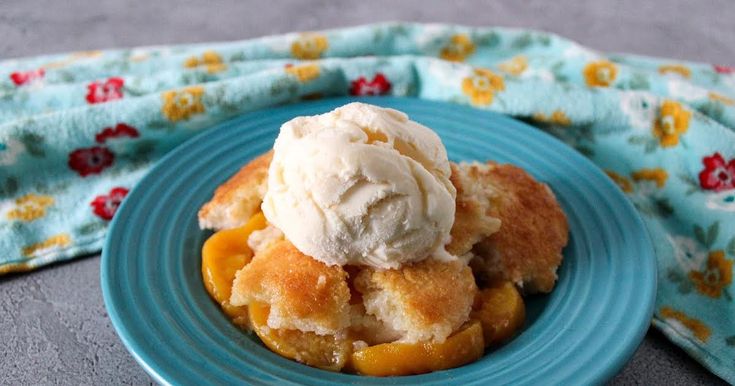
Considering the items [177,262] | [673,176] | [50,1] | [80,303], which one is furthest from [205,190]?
[50,1]

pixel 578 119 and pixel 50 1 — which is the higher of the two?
pixel 578 119

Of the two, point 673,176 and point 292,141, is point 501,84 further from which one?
point 292,141

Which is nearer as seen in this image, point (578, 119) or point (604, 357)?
point (604, 357)

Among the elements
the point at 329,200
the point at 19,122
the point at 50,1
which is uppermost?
the point at 329,200

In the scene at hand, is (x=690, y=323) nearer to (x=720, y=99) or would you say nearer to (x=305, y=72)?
(x=720, y=99)

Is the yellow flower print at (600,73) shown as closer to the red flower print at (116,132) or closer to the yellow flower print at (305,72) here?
the yellow flower print at (305,72)

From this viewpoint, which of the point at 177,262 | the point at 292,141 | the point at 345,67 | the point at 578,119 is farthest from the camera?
the point at 345,67

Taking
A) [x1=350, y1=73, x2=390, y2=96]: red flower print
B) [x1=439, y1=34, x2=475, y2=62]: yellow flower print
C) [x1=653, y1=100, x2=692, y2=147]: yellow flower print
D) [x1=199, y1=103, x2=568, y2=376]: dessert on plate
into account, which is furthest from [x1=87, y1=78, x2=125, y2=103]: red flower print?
[x1=653, y1=100, x2=692, y2=147]: yellow flower print

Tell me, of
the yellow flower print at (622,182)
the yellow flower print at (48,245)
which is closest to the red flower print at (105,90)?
the yellow flower print at (48,245)
